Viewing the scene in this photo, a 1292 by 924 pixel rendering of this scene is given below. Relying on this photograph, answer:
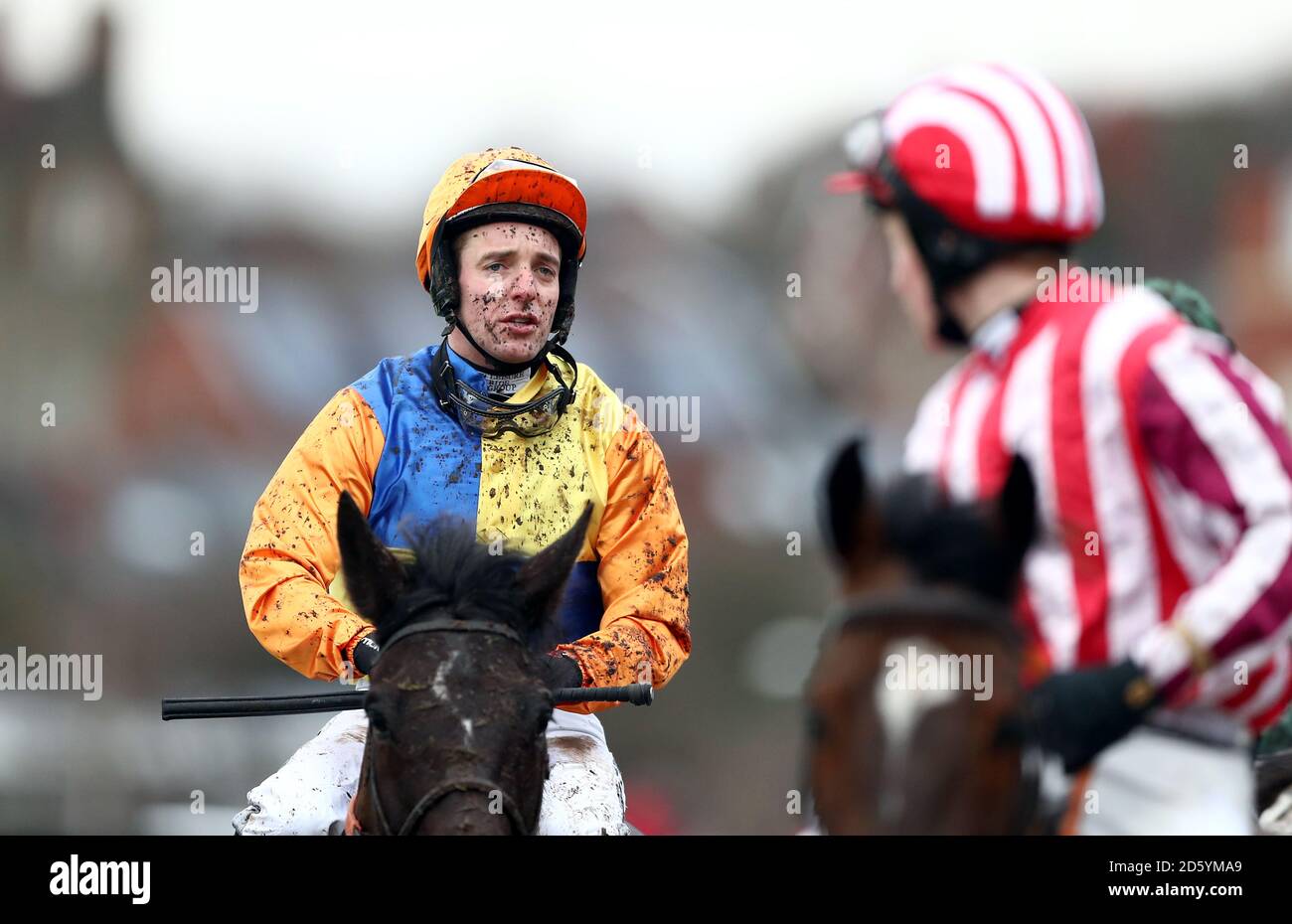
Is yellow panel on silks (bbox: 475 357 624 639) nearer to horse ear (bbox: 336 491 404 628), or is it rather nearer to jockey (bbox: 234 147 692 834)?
jockey (bbox: 234 147 692 834)

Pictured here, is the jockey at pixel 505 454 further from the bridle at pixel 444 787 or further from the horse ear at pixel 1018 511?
the horse ear at pixel 1018 511

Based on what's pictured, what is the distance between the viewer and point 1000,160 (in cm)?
262

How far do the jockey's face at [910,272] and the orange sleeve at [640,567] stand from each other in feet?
2.49

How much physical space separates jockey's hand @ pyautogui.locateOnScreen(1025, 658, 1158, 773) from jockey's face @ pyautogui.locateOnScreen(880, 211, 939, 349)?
2.51 ft

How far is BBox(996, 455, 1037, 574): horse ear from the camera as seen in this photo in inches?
88.9

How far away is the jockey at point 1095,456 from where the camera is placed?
234cm

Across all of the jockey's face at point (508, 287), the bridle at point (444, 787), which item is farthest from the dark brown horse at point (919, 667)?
the jockey's face at point (508, 287)

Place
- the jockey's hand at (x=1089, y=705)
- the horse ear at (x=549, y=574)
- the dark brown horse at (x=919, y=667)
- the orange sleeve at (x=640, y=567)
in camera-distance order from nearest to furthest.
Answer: the dark brown horse at (x=919, y=667) < the jockey's hand at (x=1089, y=705) < the horse ear at (x=549, y=574) < the orange sleeve at (x=640, y=567)

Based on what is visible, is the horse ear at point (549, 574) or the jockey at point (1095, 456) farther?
the horse ear at point (549, 574)

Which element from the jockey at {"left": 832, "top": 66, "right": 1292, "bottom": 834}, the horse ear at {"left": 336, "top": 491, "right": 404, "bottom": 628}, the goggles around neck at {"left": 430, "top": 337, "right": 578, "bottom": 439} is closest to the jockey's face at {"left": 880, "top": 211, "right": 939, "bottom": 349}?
the jockey at {"left": 832, "top": 66, "right": 1292, "bottom": 834}

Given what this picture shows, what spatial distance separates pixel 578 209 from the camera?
Answer: 3.30 m

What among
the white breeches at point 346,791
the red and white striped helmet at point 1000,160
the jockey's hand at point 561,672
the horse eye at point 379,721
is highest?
the red and white striped helmet at point 1000,160

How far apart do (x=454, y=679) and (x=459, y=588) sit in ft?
0.65

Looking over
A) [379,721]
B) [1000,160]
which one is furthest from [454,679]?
[1000,160]
